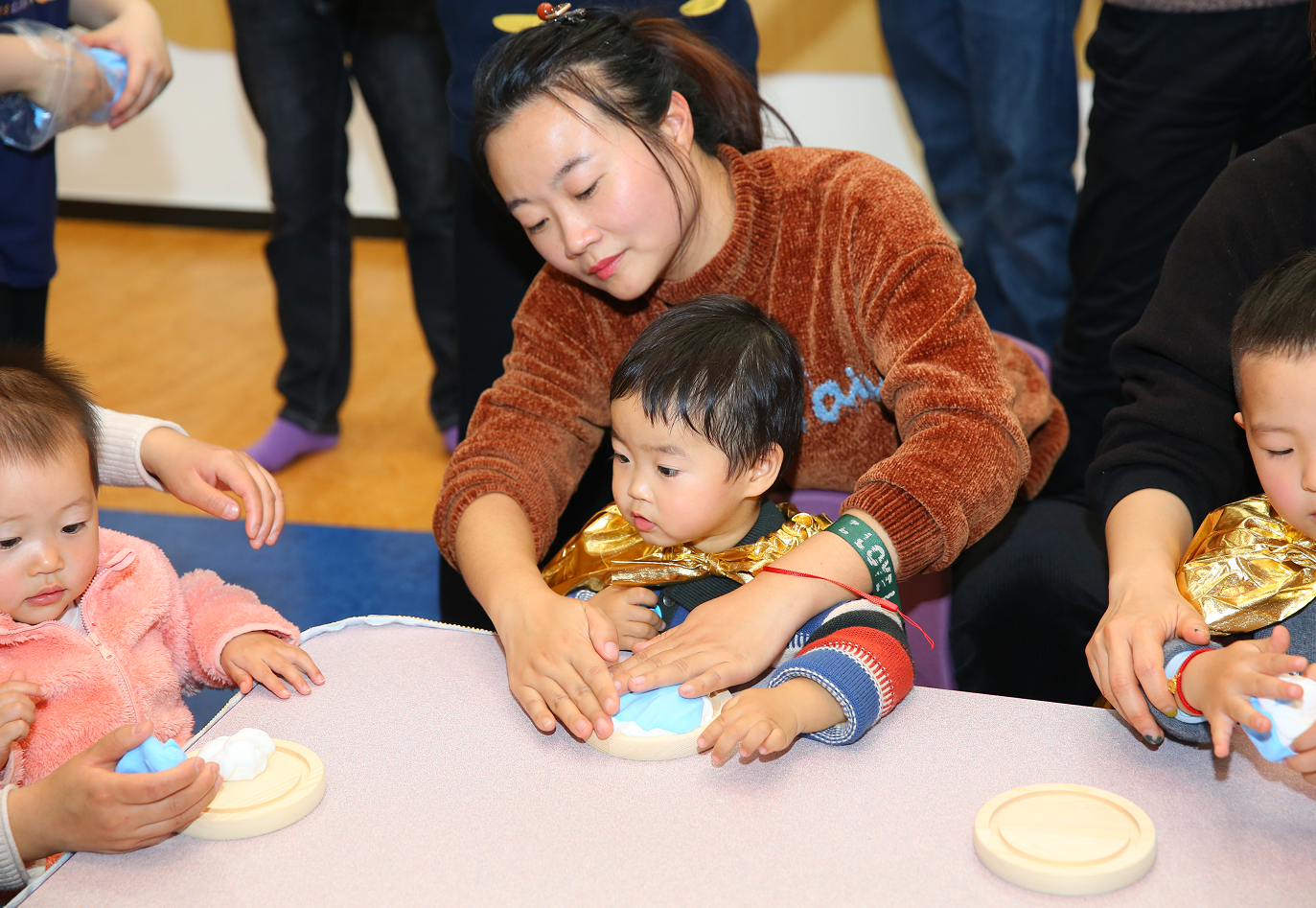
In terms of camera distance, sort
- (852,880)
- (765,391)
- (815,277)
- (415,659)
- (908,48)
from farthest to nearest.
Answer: (908,48), (815,277), (765,391), (415,659), (852,880)

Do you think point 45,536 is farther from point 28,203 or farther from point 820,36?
point 820,36

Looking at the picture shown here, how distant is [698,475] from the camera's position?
1137mm

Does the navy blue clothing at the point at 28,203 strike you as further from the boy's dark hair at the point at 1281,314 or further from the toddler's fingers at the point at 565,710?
the boy's dark hair at the point at 1281,314

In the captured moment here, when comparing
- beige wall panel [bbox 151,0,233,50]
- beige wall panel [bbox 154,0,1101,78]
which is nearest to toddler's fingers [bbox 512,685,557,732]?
beige wall panel [bbox 154,0,1101,78]

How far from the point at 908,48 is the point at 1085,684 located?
164 centimetres

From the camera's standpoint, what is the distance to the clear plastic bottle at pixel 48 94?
1.41 metres

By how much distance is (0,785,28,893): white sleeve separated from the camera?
841 millimetres

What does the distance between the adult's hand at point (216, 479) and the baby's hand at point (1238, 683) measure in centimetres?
80

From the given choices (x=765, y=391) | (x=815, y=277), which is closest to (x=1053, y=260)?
(x=815, y=277)

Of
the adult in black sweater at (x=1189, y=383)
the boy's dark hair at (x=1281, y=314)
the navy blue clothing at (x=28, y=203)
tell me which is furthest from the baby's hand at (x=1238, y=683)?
the navy blue clothing at (x=28, y=203)

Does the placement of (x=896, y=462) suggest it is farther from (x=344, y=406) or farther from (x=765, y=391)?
(x=344, y=406)

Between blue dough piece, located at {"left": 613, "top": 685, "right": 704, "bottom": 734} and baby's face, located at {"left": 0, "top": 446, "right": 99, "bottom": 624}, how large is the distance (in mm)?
493

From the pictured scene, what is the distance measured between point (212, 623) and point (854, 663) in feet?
1.94

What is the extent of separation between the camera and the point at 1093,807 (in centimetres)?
79
